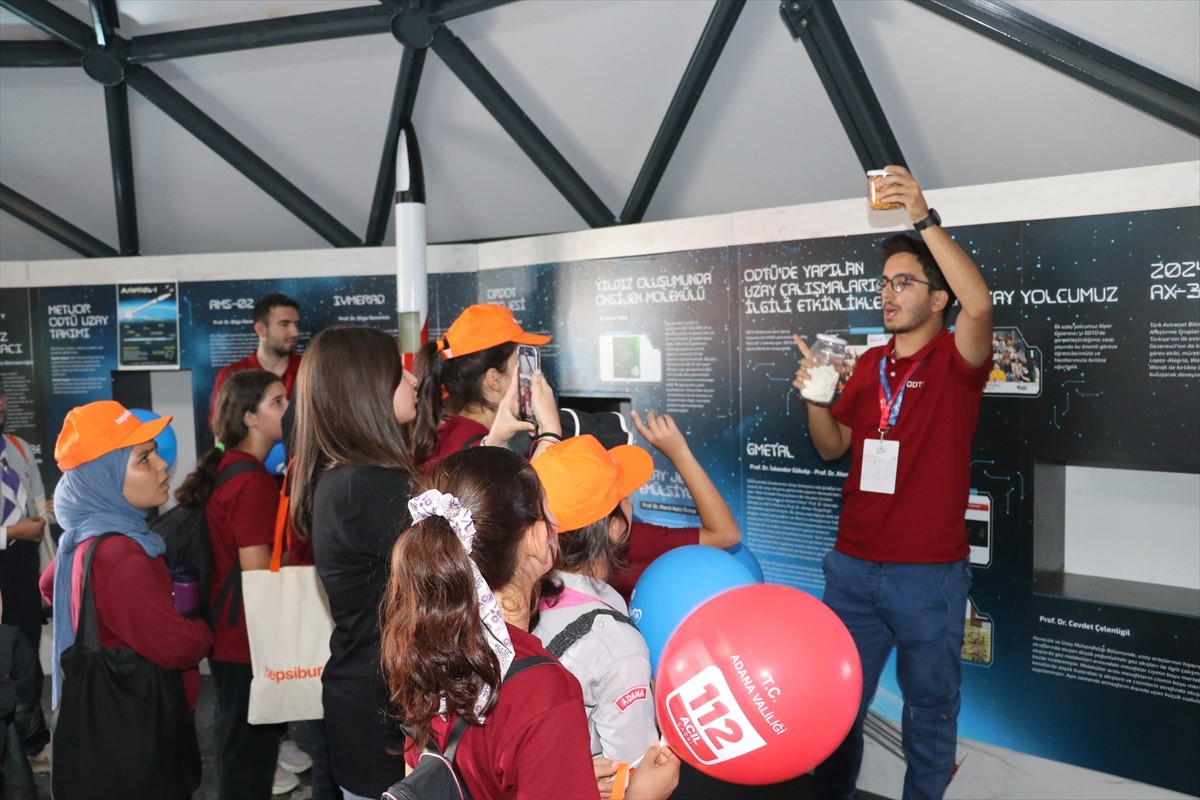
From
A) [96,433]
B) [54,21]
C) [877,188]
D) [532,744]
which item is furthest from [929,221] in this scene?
[54,21]

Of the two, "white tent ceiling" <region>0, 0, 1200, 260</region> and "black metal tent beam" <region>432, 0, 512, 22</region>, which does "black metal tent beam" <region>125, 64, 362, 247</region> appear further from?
"black metal tent beam" <region>432, 0, 512, 22</region>

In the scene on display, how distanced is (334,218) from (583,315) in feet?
7.23

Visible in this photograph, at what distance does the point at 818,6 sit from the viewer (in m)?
3.98

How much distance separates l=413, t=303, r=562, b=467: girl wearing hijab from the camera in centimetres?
296

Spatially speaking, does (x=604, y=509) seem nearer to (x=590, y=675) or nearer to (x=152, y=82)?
(x=590, y=675)

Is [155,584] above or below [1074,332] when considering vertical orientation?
below

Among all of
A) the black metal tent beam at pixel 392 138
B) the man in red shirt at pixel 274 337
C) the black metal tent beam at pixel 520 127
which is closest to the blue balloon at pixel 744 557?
the black metal tent beam at pixel 520 127

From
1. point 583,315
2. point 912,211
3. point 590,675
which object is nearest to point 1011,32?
point 912,211

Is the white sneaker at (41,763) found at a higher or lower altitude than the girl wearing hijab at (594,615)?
lower

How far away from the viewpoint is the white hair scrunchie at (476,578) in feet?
4.88

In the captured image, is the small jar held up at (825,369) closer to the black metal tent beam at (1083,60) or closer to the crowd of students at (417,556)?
the crowd of students at (417,556)

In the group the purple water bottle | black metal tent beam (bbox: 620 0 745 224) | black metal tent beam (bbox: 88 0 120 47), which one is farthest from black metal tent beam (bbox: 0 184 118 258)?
the purple water bottle

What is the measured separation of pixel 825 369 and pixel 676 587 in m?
1.55

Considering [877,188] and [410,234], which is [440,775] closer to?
[877,188]
